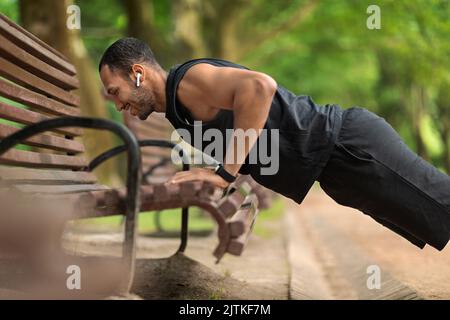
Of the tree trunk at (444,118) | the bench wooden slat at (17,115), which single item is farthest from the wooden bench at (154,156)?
the tree trunk at (444,118)

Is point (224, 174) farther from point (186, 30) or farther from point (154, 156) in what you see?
point (186, 30)

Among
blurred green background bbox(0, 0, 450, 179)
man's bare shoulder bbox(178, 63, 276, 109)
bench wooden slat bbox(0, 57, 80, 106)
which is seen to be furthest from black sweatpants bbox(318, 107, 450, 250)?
blurred green background bbox(0, 0, 450, 179)

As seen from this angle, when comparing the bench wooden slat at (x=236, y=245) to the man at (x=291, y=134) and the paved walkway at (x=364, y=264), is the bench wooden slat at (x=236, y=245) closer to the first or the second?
the paved walkway at (x=364, y=264)

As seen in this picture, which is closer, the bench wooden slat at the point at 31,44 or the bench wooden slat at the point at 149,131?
the bench wooden slat at the point at 31,44

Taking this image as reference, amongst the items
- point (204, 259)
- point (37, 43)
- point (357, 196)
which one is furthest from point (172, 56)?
point (357, 196)

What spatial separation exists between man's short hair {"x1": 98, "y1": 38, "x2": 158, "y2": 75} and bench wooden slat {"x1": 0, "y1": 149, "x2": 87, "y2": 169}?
575 mm

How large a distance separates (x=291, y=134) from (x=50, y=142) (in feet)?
4.65

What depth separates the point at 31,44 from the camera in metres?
3.65

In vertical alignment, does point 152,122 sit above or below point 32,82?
below

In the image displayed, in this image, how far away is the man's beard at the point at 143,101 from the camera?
2918 mm

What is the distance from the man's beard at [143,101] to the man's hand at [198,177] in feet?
1.25

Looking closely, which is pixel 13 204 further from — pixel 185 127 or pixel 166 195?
pixel 166 195

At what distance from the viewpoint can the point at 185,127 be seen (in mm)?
2992

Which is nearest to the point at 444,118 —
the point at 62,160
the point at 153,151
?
the point at 153,151
